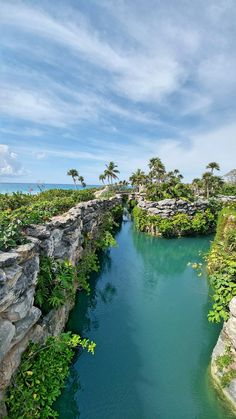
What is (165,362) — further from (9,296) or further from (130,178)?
(130,178)

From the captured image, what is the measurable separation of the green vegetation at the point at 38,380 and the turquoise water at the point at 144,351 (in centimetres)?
170

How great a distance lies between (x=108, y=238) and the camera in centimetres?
1852

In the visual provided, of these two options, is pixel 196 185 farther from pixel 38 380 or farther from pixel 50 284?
pixel 38 380

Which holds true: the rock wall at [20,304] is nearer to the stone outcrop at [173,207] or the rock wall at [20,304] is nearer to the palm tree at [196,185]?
the stone outcrop at [173,207]

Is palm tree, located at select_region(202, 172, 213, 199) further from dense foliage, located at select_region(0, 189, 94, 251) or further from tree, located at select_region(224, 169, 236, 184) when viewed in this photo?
tree, located at select_region(224, 169, 236, 184)

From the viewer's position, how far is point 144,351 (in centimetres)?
991

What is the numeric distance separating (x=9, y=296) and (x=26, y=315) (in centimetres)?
123

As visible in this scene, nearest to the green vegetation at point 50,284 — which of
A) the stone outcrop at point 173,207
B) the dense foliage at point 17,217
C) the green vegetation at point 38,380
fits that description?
the green vegetation at point 38,380

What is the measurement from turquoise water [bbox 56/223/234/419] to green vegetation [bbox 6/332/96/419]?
170 cm

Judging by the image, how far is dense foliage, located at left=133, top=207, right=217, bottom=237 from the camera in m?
28.7

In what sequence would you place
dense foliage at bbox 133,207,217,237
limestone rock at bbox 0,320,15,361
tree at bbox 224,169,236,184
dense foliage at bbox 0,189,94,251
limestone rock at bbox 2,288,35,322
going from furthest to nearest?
tree at bbox 224,169,236,184
dense foliage at bbox 133,207,217,237
dense foliage at bbox 0,189,94,251
limestone rock at bbox 2,288,35,322
limestone rock at bbox 0,320,15,361

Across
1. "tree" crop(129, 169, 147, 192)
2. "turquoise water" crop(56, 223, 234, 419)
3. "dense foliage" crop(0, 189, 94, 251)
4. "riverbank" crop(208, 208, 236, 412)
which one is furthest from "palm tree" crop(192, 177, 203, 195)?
"riverbank" crop(208, 208, 236, 412)

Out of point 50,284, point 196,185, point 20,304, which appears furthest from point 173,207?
point 196,185

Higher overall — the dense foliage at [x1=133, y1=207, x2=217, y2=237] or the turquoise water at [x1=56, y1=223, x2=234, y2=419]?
the dense foliage at [x1=133, y1=207, x2=217, y2=237]
